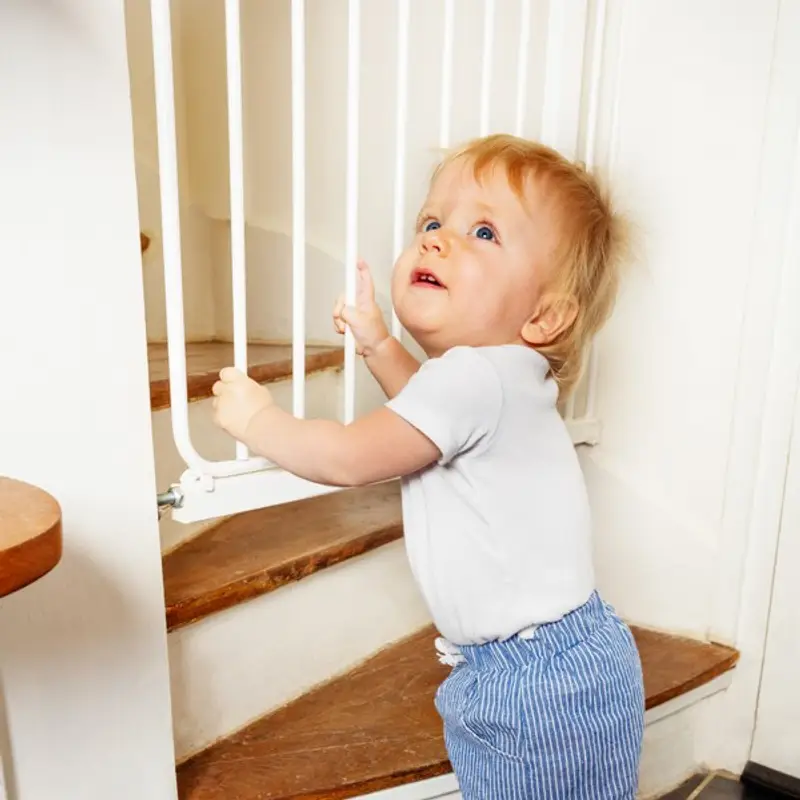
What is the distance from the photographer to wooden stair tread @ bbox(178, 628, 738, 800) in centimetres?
101

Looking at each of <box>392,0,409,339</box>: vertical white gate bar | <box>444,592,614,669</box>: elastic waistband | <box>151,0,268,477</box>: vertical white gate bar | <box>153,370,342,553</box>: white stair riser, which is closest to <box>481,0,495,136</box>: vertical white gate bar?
<box>392,0,409,339</box>: vertical white gate bar

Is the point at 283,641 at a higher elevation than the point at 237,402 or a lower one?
lower

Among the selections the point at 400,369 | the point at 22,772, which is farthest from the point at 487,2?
the point at 22,772

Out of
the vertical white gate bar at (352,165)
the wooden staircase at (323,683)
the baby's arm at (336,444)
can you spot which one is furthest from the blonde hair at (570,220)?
the wooden staircase at (323,683)

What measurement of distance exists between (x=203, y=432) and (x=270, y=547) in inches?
9.6

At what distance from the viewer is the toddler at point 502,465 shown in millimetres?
837

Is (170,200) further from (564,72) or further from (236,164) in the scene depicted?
(564,72)

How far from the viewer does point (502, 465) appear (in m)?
0.89

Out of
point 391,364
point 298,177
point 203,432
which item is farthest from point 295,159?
point 203,432

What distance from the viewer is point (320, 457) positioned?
2.70 feet

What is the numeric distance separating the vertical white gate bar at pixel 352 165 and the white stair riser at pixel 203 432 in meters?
0.35

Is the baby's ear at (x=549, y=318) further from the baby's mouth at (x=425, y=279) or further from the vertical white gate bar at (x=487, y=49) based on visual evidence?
the vertical white gate bar at (x=487, y=49)

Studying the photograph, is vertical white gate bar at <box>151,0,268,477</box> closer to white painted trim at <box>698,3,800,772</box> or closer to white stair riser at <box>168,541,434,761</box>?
white stair riser at <box>168,541,434,761</box>

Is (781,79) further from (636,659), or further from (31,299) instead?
(31,299)
